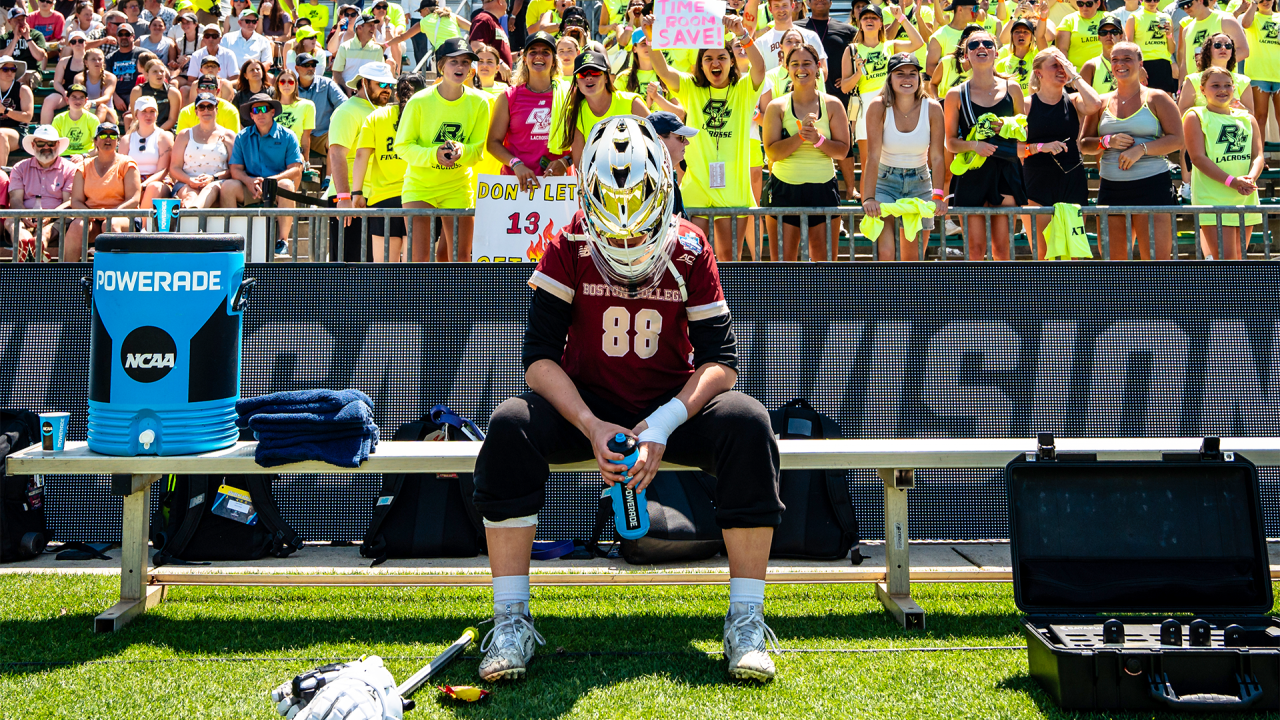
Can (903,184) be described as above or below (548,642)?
above

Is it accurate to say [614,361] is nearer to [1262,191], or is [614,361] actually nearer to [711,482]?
[711,482]

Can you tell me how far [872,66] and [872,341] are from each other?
5876mm

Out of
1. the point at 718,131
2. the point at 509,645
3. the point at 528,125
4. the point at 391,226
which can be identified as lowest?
the point at 509,645

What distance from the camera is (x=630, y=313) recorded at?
13.2ft

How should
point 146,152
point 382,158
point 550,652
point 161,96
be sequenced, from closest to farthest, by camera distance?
point 550,652, point 382,158, point 146,152, point 161,96

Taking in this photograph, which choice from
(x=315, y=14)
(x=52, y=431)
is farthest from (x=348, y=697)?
(x=315, y=14)

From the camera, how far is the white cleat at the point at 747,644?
348 centimetres

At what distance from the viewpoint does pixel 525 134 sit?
734cm

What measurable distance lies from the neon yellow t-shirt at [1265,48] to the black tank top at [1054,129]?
15.4 ft

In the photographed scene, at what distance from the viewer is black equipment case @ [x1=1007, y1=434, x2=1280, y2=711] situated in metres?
3.56

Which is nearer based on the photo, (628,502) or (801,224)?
(628,502)

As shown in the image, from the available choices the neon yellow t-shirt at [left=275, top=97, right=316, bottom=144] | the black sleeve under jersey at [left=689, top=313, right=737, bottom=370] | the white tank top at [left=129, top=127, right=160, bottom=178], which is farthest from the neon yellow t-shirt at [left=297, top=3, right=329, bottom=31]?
the black sleeve under jersey at [left=689, top=313, right=737, bottom=370]

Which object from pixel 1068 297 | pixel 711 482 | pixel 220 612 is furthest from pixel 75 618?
pixel 1068 297

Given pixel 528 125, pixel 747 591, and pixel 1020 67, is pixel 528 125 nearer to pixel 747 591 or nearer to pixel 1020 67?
pixel 747 591
